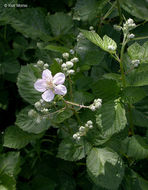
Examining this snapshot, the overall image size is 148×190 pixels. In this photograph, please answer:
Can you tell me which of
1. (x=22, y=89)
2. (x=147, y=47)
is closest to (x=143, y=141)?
(x=147, y=47)

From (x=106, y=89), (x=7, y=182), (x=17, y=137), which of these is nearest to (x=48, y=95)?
(x=106, y=89)

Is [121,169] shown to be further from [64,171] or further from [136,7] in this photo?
[136,7]

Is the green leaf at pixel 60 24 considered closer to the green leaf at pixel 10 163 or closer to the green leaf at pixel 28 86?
the green leaf at pixel 28 86

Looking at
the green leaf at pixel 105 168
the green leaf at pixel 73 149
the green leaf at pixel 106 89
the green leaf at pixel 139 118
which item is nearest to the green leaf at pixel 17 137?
the green leaf at pixel 73 149

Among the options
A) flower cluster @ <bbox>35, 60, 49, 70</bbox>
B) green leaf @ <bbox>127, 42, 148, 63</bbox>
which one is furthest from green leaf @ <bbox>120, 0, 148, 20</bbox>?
flower cluster @ <bbox>35, 60, 49, 70</bbox>

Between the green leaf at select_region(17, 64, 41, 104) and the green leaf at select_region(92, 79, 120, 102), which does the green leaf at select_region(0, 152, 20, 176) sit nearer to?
the green leaf at select_region(17, 64, 41, 104)
